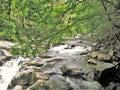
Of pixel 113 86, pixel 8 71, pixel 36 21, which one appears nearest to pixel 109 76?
pixel 113 86

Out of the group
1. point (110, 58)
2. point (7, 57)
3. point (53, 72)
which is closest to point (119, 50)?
point (110, 58)

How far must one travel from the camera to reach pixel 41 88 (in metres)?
10.2

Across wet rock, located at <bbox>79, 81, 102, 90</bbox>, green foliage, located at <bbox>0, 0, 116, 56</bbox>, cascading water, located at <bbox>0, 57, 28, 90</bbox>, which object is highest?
green foliage, located at <bbox>0, 0, 116, 56</bbox>

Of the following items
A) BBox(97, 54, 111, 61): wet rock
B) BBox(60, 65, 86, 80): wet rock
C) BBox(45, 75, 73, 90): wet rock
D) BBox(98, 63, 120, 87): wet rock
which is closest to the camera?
BBox(45, 75, 73, 90): wet rock

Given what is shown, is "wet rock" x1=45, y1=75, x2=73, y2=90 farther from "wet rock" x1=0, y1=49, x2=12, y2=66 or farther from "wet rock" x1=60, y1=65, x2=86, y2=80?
"wet rock" x1=0, y1=49, x2=12, y2=66

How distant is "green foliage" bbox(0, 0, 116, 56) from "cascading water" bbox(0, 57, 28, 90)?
7650 mm

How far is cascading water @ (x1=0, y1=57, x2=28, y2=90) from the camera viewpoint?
14.2m

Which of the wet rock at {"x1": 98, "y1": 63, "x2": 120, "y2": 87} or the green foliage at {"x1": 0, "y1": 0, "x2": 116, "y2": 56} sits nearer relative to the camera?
the green foliage at {"x1": 0, "y1": 0, "x2": 116, "y2": 56}

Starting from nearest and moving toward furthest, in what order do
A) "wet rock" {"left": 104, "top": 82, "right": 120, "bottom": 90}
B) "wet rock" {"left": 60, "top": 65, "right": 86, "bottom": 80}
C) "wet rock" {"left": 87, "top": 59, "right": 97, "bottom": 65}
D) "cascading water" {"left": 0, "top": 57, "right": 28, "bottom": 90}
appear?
"wet rock" {"left": 104, "top": 82, "right": 120, "bottom": 90}, "wet rock" {"left": 60, "top": 65, "right": 86, "bottom": 80}, "wet rock" {"left": 87, "top": 59, "right": 97, "bottom": 65}, "cascading water" {"left": 0, "top": 57, "right": 28, "bottom": 90}

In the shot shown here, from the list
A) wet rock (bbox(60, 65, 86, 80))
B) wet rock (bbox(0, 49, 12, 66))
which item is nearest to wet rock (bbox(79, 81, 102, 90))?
wet rock (bbox(60, 65, 86, 80))

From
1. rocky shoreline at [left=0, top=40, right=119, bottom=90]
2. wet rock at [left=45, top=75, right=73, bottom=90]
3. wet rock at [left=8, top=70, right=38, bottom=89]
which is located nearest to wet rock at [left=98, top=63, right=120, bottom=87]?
rocky shoreline at [left=0, top=40, right=119, bottom=90]

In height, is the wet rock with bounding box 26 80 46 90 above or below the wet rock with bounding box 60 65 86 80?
above

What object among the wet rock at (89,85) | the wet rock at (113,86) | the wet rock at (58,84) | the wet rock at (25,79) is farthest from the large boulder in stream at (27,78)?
the wet rock at (113,86)

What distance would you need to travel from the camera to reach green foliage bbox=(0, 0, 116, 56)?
5.88 meters
